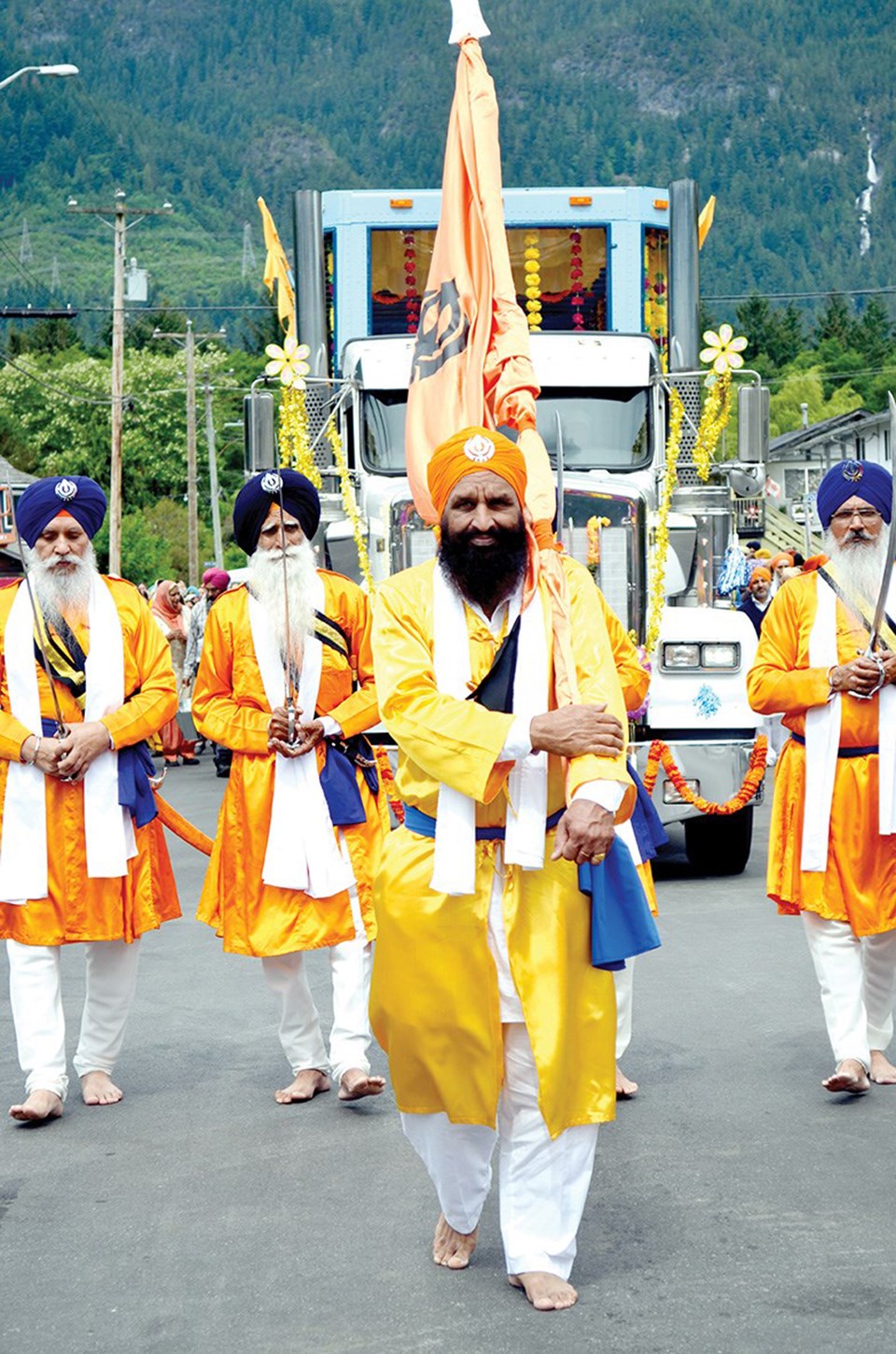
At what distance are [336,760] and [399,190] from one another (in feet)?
26.2

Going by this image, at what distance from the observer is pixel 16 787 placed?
22.0ft

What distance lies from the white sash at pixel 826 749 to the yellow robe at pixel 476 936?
6.49 ft

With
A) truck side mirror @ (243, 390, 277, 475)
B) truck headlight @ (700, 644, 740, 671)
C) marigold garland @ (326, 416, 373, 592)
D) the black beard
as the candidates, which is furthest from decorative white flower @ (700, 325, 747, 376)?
the black beard

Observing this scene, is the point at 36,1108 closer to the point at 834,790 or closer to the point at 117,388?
the point at 834,790

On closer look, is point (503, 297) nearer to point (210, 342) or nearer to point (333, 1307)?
point (333, 1307)

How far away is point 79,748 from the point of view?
661 centimetres

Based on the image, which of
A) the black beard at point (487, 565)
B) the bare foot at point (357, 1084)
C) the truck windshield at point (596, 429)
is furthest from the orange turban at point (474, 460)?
the truck windshield at point (596, 429)

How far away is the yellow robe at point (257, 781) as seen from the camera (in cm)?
680

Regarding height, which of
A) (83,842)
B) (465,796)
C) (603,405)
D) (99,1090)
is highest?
(603,405)

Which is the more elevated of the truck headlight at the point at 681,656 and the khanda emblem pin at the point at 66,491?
the khanda emblem pin at the point at 66,491

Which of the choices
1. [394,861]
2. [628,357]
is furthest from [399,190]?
[394,861]

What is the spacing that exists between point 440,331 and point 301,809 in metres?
1.67

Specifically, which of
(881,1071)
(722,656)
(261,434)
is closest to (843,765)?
(881,1071)

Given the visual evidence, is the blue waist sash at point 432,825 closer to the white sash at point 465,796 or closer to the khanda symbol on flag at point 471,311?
the white sash at point 465,796
